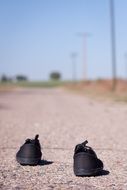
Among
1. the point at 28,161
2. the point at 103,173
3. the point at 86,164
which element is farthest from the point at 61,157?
the point at 86,164

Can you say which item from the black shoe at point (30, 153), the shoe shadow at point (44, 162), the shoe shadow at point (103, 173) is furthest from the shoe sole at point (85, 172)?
the shoe shadow at point (44, 162)

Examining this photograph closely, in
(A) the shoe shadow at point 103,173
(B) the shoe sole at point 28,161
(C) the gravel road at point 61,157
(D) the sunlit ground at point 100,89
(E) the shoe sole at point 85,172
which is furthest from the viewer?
(D) the sunlit ground at point 100,89

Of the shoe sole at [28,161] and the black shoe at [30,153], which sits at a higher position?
the black shoe at [30,153]

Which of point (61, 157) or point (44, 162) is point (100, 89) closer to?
point (61, 157)

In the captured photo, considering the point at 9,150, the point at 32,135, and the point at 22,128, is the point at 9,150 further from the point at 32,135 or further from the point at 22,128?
the point at 22,128

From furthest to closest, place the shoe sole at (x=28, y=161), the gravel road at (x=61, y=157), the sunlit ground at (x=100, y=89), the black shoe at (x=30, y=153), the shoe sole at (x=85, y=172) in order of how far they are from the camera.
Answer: the sunlit ground at (x=100, y=89) < the shoe sole at (x=28, y=161) < the black shoe at (x=30, y=153) < the shoe sole at (x=85, y=172) < the gravel road at (x=61, y=157)

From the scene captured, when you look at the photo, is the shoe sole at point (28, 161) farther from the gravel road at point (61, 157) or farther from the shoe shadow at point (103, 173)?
the shoe shadow at point (103, 173)

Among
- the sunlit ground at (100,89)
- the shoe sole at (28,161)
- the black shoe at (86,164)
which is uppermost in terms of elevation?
the black shoe at (86,164)

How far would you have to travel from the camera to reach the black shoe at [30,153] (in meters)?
8.48

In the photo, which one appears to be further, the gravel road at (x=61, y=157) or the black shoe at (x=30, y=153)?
the black shoe at (x=30, y=153)

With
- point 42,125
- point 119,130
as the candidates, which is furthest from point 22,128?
point 119,130

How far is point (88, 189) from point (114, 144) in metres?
5.32

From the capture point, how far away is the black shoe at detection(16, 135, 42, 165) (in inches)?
334

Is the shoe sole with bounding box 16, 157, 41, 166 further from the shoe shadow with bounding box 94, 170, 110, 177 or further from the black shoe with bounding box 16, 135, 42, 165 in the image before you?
the shoe shadow with bounding box 94, 170, 110, 177
